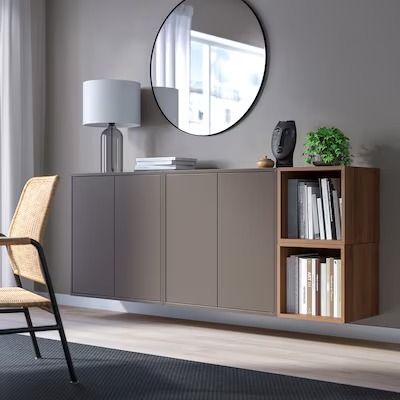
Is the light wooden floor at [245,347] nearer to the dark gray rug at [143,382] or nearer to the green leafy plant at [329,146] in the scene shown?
the dark gray rug at [143,382]

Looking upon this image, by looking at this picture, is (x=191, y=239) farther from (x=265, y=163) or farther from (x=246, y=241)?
(x=265, y=163)

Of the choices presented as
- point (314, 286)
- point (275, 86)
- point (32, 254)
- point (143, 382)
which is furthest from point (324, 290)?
point (32, 254)

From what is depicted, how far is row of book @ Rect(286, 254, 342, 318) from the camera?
13.1ft

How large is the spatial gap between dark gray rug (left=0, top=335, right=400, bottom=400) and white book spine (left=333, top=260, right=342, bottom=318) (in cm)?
68

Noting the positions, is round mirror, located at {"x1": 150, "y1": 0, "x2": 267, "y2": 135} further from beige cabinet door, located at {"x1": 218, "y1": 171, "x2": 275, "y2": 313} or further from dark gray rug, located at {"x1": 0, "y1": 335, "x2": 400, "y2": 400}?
dark gray rug, located at {"x1": 0, "y1": 335, "x2": 400, "y2": 400}

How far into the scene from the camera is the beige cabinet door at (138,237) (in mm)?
4656

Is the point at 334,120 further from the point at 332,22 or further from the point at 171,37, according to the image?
the point at 171,37

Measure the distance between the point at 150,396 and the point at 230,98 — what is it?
2.19 meters

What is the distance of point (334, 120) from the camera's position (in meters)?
4.39

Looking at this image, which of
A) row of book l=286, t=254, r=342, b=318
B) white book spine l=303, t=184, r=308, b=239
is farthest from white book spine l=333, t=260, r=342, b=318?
white book spine l=303, t=184, r=308, b=239

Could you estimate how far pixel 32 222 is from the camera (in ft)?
11.4

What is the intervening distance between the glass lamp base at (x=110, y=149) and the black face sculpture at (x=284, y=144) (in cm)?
120

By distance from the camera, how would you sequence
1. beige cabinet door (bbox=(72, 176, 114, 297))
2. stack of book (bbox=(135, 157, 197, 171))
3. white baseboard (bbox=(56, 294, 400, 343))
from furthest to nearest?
beige cabinet door (bbox=(72, 176, 114, 297)), stack of book (bbox=(135, 157, 197, 171)), white baseboard (bbox=(56, 294, 400, 343))

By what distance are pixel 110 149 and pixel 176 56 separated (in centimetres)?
72
